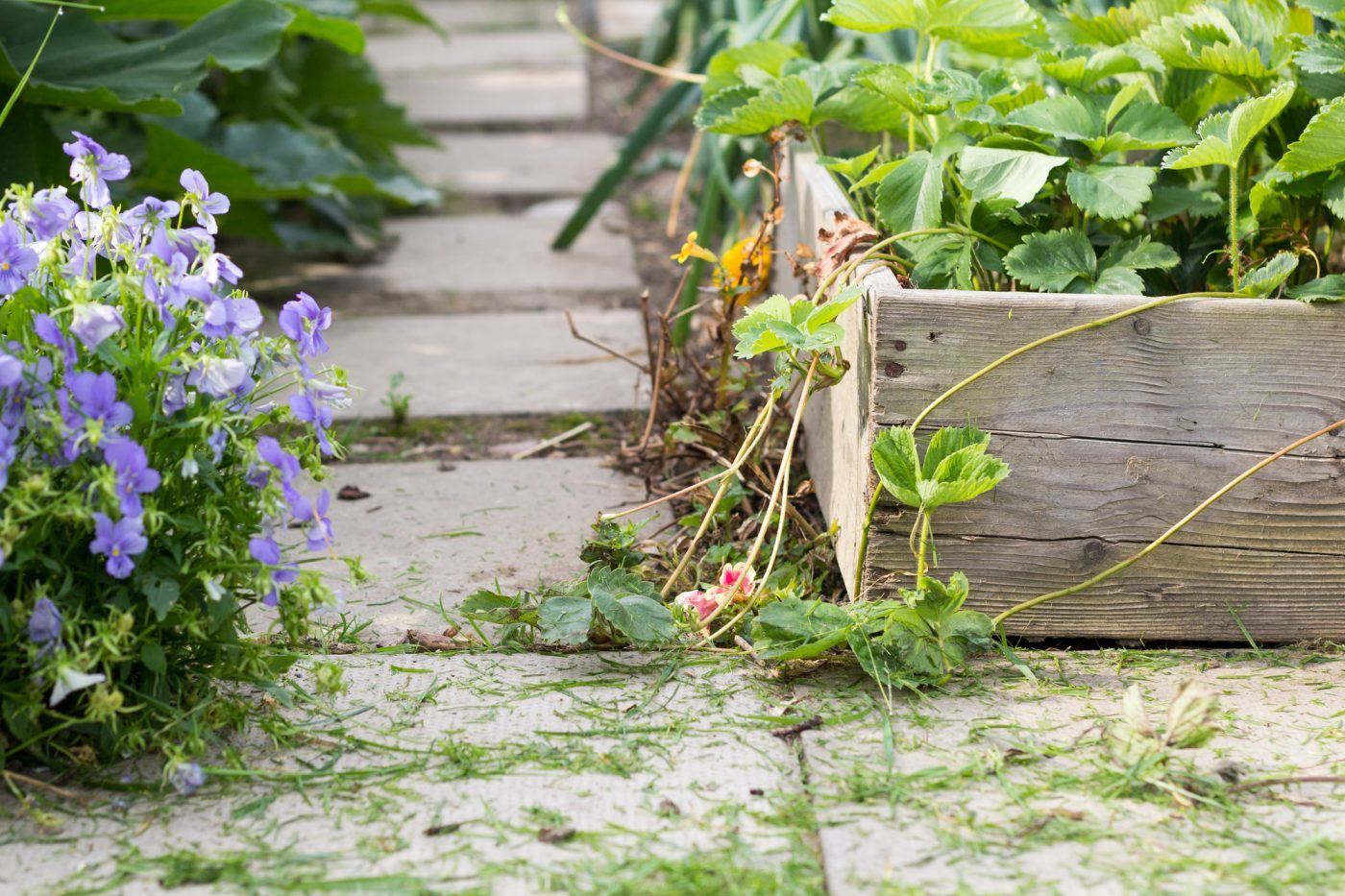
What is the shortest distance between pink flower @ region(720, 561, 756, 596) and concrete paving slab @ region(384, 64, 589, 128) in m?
3.20

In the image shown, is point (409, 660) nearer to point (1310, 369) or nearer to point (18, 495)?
point (18, 495)

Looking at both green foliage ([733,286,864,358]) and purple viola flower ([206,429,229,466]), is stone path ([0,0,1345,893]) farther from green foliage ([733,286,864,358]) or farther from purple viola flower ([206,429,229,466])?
green foliage ([733,286,864,358])

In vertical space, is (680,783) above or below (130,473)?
below

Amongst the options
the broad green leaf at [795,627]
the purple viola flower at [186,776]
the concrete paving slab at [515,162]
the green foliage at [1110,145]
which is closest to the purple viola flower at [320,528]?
the purple viola flower at [186,776]

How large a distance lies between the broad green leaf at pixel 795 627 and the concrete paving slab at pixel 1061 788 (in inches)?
2.3

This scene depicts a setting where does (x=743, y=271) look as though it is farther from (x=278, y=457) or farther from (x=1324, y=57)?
(x=278, y=457)

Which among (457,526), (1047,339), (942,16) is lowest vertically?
(457,526)

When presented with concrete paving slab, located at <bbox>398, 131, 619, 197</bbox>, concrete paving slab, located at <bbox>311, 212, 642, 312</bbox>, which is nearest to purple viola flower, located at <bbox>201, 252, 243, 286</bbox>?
concrete paving slab, located at <bbox>311, 212, 642, 312</bbox>

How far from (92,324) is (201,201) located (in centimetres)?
22

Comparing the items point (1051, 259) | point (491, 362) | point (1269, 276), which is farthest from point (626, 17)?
point (1269, 276)

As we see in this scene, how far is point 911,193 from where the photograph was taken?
1584 mm

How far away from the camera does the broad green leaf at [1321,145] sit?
1.35 metres

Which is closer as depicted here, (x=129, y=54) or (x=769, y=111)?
(x=769, y=111)

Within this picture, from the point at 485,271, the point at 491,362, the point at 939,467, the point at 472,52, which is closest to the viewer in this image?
the point at 939,467
